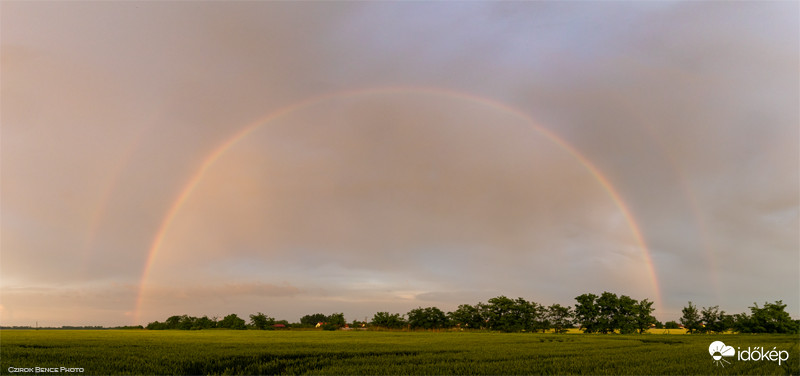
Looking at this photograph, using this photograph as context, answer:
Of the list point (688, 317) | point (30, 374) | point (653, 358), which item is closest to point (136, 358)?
point (30, 374)

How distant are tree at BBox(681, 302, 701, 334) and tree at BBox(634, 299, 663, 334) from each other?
8144 millimetres

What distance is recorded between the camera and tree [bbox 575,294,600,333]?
91.6m

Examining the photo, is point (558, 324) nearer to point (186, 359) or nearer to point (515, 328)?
point (515, 328)

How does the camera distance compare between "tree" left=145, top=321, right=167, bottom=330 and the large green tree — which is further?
"tree" left=145, top=321, right=167, bottom=330

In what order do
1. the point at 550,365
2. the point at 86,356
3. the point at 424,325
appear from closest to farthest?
the point at 550,365 < the point at 86,356 < the point at 424,325

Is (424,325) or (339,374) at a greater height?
(339,374)

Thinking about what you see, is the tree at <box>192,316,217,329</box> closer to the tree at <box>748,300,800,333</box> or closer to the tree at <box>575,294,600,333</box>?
the tree at <box>575,294,600,333</box>

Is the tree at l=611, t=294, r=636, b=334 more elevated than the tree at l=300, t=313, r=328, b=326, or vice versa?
the tree at l=611, t=294, r=636, b=334

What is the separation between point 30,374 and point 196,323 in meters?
115

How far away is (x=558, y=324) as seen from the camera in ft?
319

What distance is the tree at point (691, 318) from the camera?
92.2m

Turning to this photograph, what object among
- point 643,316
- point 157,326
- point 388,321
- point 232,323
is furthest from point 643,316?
point 157,326

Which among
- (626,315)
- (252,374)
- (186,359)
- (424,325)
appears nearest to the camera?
(252,374)

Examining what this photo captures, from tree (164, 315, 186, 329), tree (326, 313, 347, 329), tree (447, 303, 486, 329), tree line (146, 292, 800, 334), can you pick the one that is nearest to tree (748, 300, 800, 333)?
tree line (146, 292, 800, 334)
